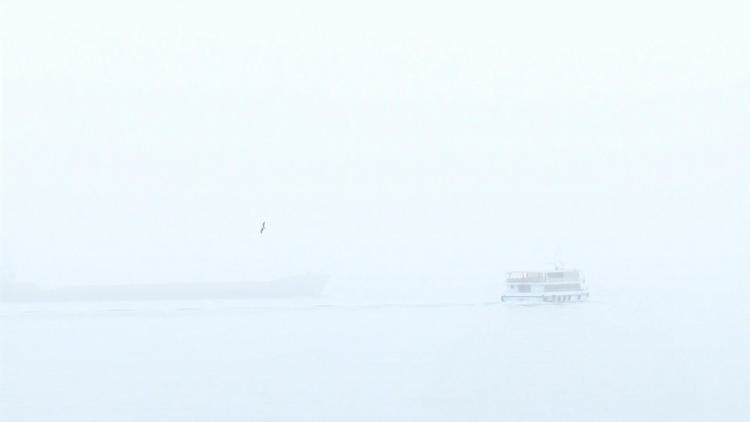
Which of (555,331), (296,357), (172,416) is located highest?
(555,331)

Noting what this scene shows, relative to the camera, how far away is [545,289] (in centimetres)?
5441

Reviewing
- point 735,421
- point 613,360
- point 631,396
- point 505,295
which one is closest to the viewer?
point 735,421

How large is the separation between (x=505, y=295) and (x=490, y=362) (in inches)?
1049

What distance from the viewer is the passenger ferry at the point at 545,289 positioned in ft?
178

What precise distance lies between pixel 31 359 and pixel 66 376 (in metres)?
5.94

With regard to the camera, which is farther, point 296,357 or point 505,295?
point 505,295

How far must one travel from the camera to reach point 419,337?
37969mm

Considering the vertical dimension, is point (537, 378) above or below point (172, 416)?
above

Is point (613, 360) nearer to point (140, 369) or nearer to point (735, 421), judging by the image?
point (735, 421)

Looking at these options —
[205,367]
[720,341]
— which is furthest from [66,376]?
[720,341]

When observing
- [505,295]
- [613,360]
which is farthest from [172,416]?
[505,295]

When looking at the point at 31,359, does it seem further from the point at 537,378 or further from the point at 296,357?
the point at 537,378

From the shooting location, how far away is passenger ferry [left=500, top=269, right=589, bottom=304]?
2135 inches

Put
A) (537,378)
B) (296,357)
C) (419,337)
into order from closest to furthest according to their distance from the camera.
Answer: (537,378) → (296,357) → (419,337)
